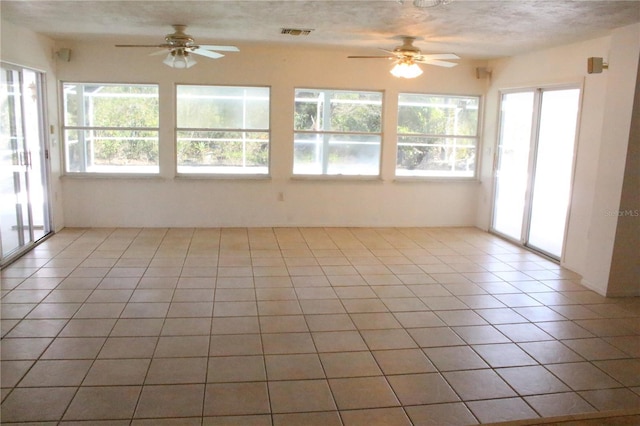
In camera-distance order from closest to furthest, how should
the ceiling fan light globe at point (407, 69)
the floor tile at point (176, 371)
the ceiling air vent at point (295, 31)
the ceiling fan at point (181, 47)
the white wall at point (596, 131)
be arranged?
the floor tile at point (176, 371)
the white wall at point (596, 131)
the ceiling fan at point (181, 47)
the ceiling air vent at point (295, 31)
the ceiling fan light globe at point (407, 69)

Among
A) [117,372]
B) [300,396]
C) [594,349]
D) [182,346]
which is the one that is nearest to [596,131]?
[594,349]

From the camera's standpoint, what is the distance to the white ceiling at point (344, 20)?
4020 millimetres

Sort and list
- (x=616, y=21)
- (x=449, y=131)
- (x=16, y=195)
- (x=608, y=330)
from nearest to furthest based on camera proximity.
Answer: (x=608, y=330) < (x=616, y=21) < (x=16, y=195) < (x=449, y=131)

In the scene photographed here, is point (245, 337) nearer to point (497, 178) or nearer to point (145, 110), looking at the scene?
point (145, 110)

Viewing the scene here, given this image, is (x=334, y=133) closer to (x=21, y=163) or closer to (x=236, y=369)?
(x=21, y=163)

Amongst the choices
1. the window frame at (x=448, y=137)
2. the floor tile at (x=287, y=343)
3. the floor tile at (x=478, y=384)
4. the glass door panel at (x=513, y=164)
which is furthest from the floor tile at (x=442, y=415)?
the window frame at (x=448, y=137)

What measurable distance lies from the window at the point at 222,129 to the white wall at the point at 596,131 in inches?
132

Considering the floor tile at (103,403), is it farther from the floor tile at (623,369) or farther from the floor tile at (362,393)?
the floor tile at (623,369)

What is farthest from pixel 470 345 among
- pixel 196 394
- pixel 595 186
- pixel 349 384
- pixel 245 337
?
pixel 595 186

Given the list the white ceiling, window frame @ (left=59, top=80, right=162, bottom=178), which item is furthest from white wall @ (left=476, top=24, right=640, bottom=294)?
window frame @ (left=59, top=80, right=162, bottom=178)

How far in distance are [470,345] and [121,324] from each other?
2431 mm

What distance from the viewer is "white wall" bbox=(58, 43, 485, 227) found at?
21.4ft

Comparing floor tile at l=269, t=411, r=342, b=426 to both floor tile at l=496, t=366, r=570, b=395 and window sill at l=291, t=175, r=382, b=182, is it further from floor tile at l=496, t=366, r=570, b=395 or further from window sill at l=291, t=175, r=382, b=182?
window sill at l=291, t=175, r=382, b=182

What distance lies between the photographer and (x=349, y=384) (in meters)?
2.90
